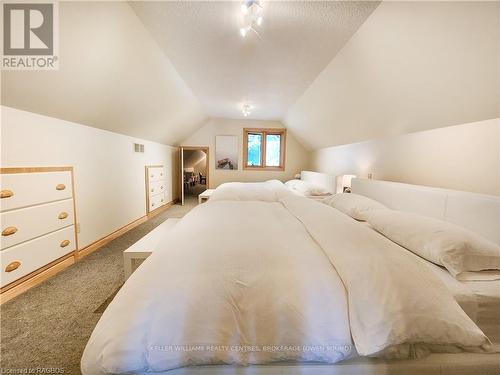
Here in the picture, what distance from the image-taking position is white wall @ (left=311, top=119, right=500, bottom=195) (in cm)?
137

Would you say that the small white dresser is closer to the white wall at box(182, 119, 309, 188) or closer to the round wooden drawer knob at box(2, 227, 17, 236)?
the white wall at box(182, 119, 309, 188)

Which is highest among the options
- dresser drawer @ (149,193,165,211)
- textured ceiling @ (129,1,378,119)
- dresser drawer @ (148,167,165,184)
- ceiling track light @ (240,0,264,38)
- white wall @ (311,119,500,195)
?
textured ceiling @ (129,1,378,119)

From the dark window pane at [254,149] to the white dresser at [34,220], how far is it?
393 centimetres

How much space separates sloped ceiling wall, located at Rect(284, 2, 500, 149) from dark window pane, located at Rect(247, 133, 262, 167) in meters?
3.07

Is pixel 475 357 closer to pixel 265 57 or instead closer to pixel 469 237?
pixel 469 237

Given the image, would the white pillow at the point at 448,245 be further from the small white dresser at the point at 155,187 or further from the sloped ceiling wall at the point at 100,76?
the small white dresser at the point at 155,187

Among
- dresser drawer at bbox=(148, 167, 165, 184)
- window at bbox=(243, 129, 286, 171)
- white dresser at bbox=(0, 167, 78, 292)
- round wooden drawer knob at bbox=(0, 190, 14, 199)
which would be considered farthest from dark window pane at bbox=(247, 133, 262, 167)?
round wooden drawer knob at bbox=(0, 190, 14, 199)

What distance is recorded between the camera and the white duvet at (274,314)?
744 mm

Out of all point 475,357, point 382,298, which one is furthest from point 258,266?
point 475,357

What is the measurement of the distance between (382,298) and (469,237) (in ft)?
2.20

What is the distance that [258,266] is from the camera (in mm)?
946

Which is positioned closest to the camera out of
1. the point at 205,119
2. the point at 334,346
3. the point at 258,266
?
the point at 334,346

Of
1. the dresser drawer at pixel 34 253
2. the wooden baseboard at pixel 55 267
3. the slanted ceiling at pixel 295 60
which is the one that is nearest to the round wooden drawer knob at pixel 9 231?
the dresser drawer at pixel 34 253

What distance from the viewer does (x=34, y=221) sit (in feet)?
5.91
